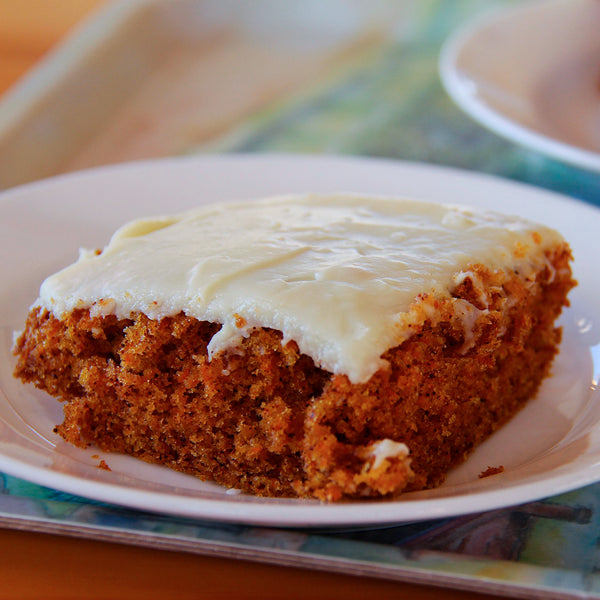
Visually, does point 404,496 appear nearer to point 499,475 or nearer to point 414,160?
point 499,475

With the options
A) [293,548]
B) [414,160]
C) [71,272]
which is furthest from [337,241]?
[414,160]

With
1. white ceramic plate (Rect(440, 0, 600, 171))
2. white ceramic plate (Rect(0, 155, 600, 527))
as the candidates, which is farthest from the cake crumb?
white ceramic plate (Rect(440, 0, 600, 171))

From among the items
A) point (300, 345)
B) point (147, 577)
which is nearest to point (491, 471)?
point (300, 345)

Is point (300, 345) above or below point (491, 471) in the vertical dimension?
above

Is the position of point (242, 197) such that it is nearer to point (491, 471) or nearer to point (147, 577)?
point (491, 471)

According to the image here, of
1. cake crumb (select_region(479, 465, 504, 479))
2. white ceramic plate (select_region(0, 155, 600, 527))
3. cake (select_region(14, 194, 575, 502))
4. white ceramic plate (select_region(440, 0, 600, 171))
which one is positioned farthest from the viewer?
white ceramic plate (select_region(440, 0, 600, 171))

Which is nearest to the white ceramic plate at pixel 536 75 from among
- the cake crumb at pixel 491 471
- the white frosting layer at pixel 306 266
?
the white frosting layer at pixel 306 266

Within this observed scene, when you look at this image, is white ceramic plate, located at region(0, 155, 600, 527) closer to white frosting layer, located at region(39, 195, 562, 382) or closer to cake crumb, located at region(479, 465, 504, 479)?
cake crumb, located at region(479, 465, 504, 479)
